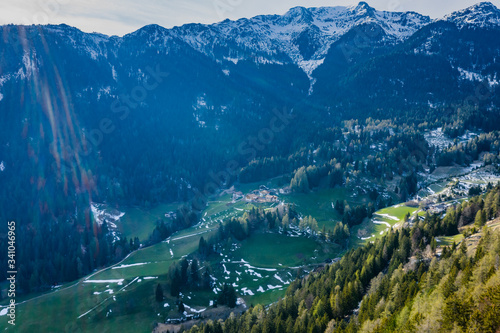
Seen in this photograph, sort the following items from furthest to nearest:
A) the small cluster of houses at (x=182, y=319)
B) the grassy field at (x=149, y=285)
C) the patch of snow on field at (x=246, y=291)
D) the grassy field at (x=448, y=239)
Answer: the patch of snow on field at (x=246, y=291), the grassy field at (x=149, y=285), the small cluster of houses at (x=182, y=319), the grassy field at (x=448, y=239)

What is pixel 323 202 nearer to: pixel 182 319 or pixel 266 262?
pixel 266 262

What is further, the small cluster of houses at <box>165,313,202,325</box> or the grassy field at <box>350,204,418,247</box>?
the grassy field at <box>350,204,418,247</box>

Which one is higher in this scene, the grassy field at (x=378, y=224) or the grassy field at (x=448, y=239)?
the grassy field at (x=448, y=239)

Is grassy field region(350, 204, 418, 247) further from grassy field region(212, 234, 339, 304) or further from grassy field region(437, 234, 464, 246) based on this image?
grassy field region(437, 234, 464, 246)

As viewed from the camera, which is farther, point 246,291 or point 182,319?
point 246,291

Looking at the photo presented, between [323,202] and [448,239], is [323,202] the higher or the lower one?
the lower one

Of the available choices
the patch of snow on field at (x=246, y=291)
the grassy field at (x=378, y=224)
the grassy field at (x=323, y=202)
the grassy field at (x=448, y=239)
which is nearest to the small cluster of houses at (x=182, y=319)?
the patch of snow on field at (x=246, y=291)

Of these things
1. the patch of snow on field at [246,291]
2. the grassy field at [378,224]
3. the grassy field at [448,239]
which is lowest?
the patch of snow on field at [246,291]

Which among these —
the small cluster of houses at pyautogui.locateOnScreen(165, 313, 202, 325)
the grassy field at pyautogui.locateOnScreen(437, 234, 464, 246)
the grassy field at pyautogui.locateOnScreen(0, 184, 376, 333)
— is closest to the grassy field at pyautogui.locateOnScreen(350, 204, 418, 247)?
the grassy field at pyautogui.locateOnScreen(0, 184, 376, 333)

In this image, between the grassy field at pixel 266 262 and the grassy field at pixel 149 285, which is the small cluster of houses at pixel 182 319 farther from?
the grassy field at pixel 266 262

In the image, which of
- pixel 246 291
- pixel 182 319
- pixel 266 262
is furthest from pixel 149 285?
pixel 266 262

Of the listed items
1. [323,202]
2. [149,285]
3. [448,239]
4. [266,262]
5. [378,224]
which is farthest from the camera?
[323,202]

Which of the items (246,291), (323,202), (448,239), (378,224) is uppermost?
(448,239)

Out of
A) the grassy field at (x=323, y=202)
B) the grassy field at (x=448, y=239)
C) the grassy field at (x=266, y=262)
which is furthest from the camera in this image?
the grassy field at (x=323, y=202)
